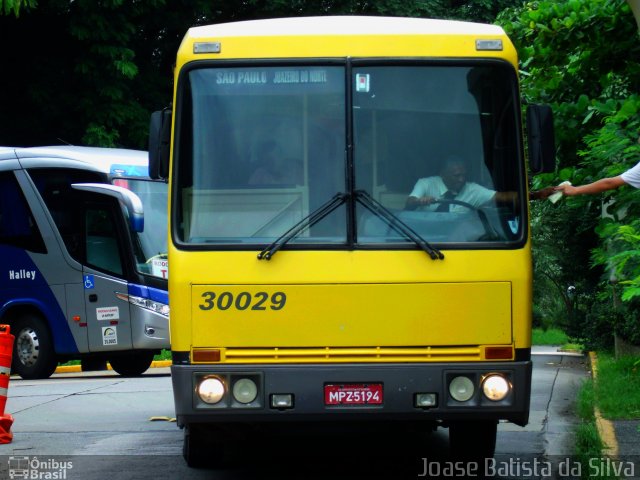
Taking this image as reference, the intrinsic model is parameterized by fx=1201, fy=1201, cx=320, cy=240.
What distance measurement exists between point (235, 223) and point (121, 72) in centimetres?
1438

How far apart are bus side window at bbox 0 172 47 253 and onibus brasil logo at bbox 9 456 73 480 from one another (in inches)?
345

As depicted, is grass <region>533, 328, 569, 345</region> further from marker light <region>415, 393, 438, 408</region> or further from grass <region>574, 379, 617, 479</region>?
marker light <region>415, 393, 438, 408</region>

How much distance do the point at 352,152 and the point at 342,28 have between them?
0.85 metres

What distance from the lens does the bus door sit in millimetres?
17469

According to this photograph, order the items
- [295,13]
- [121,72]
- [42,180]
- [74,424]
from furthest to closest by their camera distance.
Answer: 1. [295,13]
2. [121,72]
3. [42,180]
4. [74,424]

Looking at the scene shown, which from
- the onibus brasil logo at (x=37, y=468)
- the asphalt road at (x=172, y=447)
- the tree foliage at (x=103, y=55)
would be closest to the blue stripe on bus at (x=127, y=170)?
the tree foliage at (x=103, y=55)

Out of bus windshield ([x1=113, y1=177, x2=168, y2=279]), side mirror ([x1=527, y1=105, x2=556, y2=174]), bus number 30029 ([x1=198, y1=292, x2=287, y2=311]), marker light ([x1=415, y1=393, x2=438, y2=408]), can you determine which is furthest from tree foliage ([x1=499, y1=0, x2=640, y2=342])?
bus windshield ([x1=113, y1=177, x2=168, y2=279])

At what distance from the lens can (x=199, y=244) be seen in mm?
7430

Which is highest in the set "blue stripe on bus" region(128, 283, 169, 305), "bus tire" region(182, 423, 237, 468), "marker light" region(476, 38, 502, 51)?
"marker light" region(476, 38, 502, 51)

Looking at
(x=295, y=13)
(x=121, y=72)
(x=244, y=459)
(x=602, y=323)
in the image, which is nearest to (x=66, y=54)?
(x=121, y=72)

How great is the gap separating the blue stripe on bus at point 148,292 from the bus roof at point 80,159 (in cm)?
174

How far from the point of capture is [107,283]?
1753 cm

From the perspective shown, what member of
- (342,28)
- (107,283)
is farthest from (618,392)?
(107,283)

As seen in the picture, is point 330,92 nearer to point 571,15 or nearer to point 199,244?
point 199,244
